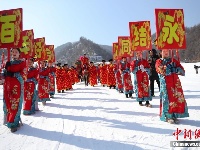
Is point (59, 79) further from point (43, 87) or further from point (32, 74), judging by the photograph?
point (32, 74)

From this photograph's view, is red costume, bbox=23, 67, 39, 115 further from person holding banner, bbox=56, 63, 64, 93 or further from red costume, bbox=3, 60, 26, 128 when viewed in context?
person holding banner, bbox=56, 63, 64, 93

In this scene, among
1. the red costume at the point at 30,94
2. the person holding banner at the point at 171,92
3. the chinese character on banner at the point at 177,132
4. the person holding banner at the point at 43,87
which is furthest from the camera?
the person holding banner at the point at 43,87

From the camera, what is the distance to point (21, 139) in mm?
4512

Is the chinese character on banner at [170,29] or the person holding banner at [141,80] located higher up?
the chinese character on banner at [170,29]

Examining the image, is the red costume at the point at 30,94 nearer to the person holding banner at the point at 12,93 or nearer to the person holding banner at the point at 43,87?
the person holding banner at the point at 12,93

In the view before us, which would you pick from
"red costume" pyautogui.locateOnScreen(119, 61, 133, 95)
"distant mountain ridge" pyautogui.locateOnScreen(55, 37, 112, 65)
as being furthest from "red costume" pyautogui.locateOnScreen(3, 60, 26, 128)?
"distant mountain ridge" pyautogui.locateOnScreen(55, 37, 112, 65)

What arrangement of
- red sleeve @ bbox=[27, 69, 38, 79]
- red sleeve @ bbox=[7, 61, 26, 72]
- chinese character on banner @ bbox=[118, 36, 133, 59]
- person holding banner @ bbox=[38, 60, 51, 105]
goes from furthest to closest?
1. chinese character on banner @ bbox=[118, 36, 133, 59]
2. person holding banner @ bbox=[38, 60, 51, 105]
3. red sleeve @ bbox=[27, 69, 38, 79]
4. red sleeve @ bbox=[7, 61, 26, 72]

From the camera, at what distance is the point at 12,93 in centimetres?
518

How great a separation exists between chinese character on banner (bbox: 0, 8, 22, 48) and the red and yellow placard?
3671 millimetres

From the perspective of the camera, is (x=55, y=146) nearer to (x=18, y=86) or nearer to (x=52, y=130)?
(x=52, y=130)

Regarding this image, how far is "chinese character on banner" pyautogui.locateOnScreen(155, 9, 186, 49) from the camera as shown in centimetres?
529

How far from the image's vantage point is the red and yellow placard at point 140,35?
7.61m

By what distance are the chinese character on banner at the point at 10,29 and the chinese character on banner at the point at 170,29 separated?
3082 millimetres

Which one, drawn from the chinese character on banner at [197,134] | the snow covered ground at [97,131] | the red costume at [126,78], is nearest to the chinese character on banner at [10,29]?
the snow covered ground at [97,131]
